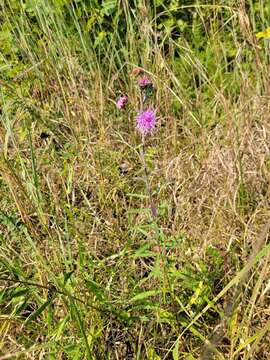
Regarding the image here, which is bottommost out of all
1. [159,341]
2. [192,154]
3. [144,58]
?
[159,341]

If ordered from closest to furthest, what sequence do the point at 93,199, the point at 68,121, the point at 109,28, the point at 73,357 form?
1. the point at 73,357
2. the point at 93,199
3. the point at 68,121
4. the point at 109,28

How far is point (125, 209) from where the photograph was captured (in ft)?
5.68

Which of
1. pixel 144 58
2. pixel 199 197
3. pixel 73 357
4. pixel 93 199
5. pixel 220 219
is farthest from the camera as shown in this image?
pixel 144 58

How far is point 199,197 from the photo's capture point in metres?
1.65

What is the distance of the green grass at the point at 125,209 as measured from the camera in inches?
51.6

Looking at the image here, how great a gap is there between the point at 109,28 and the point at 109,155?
3.20ft

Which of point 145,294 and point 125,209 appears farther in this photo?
point 125,209

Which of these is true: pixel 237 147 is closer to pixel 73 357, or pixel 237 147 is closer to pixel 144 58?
pixel 144 58

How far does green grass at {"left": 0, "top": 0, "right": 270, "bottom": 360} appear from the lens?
4.30ft

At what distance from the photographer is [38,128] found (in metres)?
2.00

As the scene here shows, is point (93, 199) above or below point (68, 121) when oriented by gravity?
below

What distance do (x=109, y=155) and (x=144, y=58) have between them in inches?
15.6

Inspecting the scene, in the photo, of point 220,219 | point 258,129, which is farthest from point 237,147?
point 220,219

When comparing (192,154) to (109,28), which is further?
(109,28)
